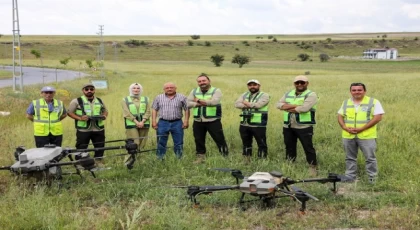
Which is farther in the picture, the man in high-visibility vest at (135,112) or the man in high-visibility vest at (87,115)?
the man in high-visibility vest at (135,112)

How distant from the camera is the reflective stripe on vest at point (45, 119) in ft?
26.7

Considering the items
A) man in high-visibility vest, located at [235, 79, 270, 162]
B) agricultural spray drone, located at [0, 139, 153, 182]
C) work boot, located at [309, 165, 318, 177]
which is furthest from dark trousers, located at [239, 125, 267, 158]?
agricultural spray drone, located at [0, 139, 153, 182]

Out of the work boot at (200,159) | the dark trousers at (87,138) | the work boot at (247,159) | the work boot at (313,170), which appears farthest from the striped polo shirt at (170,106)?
the work boot at (313,170)

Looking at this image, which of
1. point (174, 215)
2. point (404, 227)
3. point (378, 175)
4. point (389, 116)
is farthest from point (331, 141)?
point (174, 215)

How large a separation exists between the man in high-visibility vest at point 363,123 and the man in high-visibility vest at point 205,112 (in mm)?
→ 2524

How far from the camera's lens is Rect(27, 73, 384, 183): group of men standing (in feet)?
24.2

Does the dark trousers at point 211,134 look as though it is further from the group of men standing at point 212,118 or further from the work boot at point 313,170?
the work boot at point 313,170

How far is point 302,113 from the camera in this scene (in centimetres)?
812

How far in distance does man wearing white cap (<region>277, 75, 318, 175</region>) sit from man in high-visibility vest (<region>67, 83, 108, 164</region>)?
3.40 meters

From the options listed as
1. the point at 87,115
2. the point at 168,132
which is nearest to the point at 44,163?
the point at 87,115

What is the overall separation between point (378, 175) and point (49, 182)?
206 inches

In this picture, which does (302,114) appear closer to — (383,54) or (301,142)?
(301,142)

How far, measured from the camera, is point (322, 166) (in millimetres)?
8484

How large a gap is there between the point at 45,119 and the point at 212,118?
10.2ft
